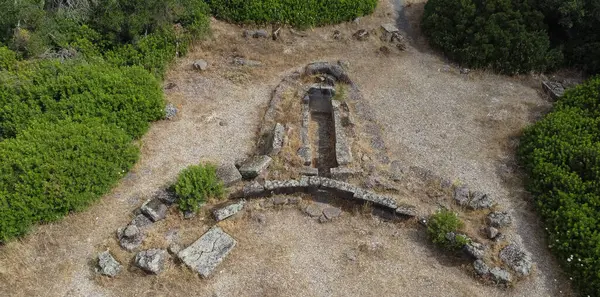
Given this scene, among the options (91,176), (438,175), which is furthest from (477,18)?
(91,176)

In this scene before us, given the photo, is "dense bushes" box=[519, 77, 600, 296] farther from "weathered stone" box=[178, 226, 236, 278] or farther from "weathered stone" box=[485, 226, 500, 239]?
"weathered stone" box=[178, 226, 236, 278]

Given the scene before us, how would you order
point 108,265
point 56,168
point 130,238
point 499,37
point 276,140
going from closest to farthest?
point 108,265, point 130,238, point 56,168, point 276,140, point 499,37

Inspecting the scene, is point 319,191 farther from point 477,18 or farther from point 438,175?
point 477,18

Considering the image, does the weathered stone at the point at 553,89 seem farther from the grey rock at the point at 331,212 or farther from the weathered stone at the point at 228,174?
the weathered stone at the point at 228,174

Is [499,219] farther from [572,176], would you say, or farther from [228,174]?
[228,174]

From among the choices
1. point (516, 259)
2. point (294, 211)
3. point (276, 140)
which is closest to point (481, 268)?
point (516, 259)

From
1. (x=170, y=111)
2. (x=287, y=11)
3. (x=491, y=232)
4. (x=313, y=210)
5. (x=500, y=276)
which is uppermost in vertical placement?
(x=287, y=11)
